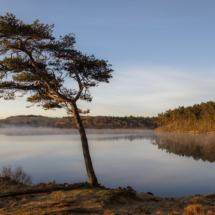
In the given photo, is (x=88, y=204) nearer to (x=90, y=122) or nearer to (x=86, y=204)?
(x=86, y=204)

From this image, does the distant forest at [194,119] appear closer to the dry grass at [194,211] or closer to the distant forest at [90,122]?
the distant forest at [90,122]

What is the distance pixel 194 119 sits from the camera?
105438 millimetres

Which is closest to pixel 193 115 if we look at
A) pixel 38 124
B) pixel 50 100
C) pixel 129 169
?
pixel 129 169

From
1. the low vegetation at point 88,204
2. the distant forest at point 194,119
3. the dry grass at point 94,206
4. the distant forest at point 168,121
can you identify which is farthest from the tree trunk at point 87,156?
the distant forest at point 194,119

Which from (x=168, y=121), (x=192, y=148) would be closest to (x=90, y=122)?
(x=168, y=121)

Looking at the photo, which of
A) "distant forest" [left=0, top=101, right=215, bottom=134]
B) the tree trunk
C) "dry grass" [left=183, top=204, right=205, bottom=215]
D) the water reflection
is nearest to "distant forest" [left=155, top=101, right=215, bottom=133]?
"distant forest" [left=0, top=101, right=215, bottom=134]

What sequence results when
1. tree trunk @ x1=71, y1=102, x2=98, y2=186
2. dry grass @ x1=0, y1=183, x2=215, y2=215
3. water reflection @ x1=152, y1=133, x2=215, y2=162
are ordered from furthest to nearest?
water reflection @ x1=152, y1=133, x2=215, y2=162, tree trunk @ x1=71, y1=102, x2=98, y2=186, dry grass @ x1=0, y1=183, x2=215, y2=215

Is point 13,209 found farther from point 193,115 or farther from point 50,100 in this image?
point 193,115

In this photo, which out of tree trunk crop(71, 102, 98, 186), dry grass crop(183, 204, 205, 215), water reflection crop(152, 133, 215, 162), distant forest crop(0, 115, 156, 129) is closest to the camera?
dry grass crop(183, 204, 205, 215)

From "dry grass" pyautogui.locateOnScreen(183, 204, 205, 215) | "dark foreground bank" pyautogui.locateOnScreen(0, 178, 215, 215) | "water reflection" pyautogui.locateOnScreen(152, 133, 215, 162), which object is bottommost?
"water reflection" pyautogui.locateOnScreen(152, 133, 215, 162)

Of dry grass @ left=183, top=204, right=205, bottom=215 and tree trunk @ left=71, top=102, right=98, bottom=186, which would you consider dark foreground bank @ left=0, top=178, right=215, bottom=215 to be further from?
tree trunk @ left=71, top=102, right=98, bottom=186

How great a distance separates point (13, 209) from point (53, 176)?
1062 cm

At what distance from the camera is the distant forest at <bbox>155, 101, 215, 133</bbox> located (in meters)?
92.6

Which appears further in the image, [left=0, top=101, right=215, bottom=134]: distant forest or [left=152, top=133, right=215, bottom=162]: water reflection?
[left=0, top=101, right=215, bottom=134]: distant forest
